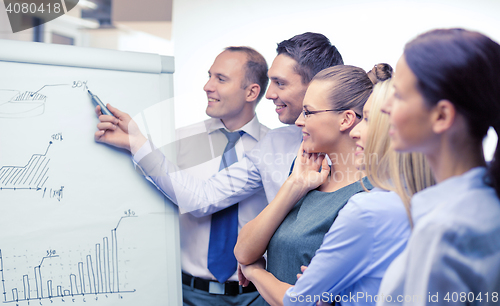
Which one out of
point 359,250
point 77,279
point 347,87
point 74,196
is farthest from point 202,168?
point 359,250

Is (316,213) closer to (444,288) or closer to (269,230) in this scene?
(269,230)

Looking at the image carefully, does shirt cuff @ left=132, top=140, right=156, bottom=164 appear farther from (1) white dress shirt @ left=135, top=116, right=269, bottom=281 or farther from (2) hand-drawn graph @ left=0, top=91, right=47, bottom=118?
(2) hand-drawn graph @ left=0, top=91, right=47, bottom=118

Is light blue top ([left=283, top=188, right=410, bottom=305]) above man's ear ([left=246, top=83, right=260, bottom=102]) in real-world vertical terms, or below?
below

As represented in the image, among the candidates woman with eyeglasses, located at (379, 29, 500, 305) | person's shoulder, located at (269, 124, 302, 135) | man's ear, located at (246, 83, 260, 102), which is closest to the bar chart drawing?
person's shoulder, located at (269, 124, 302, 135)

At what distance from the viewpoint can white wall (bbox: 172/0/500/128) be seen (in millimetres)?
2410

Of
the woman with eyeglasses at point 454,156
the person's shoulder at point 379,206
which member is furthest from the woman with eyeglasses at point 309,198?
the woman with eyeglasses at point 454,156

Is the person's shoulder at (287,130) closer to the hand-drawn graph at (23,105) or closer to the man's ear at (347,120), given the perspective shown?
the man's ear at (347,120)

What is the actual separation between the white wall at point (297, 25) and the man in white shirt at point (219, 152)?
0.73 m

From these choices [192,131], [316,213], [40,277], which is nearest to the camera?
[316,213]

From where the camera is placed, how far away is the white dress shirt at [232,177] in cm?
148

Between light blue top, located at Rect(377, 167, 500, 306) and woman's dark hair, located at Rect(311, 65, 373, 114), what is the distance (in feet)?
1.98

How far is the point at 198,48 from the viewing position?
263 cm

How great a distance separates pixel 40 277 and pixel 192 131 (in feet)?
2.80

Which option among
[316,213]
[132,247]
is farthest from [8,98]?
[316,213]
